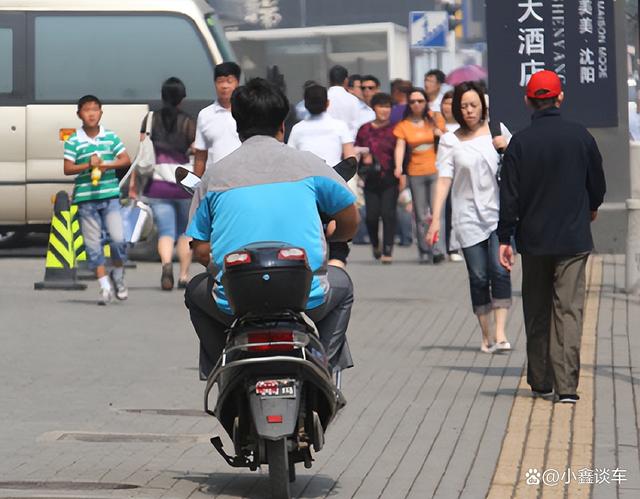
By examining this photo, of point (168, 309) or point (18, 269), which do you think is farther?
point (18, 269)

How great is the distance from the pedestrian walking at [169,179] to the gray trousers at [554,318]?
6992 millimetres

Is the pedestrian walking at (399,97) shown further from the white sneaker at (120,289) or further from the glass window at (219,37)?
the white sneaker at (120,289)

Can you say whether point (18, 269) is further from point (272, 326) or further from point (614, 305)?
point (272, 326)

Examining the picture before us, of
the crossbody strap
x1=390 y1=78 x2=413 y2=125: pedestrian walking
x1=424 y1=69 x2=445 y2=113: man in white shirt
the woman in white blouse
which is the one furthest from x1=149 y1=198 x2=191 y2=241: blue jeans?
x1=424 y1=69 x2=445 y2=113: man in white shirt

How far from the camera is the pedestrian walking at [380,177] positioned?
20.2 meters

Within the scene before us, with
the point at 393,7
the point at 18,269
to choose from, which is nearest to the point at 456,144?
the point at 18,269

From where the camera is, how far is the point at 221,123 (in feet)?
44.8

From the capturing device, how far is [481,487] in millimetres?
7500

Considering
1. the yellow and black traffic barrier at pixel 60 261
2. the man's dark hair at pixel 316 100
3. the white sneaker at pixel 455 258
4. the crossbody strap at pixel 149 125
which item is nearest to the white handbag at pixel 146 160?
the crossbody strap at pixel 149 125

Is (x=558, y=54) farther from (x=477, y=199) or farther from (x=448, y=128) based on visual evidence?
(x=477, y=199)

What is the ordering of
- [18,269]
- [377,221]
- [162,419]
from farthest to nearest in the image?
[377,221] < [18,269] < [162,419]

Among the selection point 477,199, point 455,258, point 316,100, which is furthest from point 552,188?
point 455,258

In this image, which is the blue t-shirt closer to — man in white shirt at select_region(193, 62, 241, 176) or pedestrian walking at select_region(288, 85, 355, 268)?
man in white shirt at select_region(193, 62, 241, 176)

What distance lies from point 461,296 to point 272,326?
371 inches
